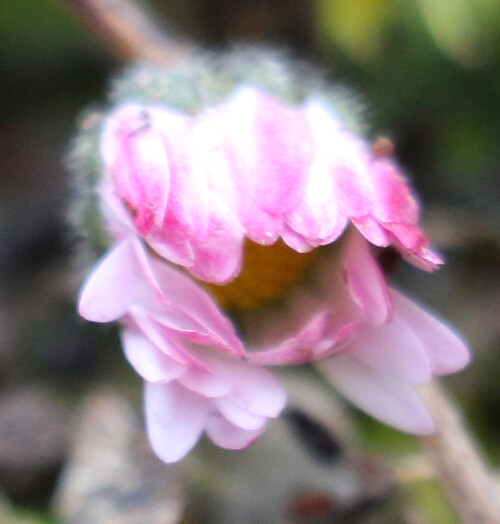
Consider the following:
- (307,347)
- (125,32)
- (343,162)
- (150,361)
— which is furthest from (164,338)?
(125,32)

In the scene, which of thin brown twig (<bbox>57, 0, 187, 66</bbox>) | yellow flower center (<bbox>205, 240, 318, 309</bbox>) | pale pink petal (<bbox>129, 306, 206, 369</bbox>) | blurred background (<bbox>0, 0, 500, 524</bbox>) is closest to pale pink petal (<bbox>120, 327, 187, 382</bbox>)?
pale pink petal (<bbox>129, 306, 206, 369</bbox>)

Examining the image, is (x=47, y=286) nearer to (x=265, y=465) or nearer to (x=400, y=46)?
(x=265, y=465)

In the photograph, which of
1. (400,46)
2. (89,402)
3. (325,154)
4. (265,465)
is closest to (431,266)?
(325,154)

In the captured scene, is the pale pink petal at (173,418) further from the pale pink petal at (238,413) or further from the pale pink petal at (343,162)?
the pale pink petal at (343,162)

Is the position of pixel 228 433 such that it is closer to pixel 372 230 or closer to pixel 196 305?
pixel 196 305

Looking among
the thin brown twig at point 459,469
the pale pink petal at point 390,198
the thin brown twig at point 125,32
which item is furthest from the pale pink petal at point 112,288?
the thin brown twig at point 125,32

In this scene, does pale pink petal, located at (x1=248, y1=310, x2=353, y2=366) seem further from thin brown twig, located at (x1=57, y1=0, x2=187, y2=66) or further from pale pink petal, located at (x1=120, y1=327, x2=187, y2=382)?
thin brown twig, located at (x1=57, y1=0, x2=187, y2=66)
